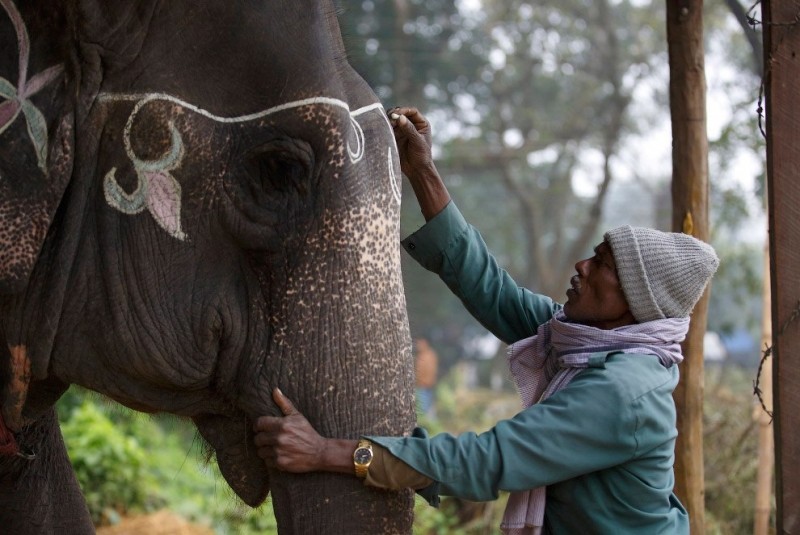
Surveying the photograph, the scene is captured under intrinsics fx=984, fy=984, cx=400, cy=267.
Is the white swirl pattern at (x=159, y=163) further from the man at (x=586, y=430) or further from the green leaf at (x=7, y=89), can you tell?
the man at (x=586, y=430)

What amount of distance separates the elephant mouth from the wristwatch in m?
0.29

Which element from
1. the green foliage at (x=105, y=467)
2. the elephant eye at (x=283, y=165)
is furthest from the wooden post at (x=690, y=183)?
the green foliage at (x=105, y=467)

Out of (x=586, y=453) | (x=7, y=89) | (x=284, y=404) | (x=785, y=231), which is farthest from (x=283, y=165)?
(x=785, y=231)

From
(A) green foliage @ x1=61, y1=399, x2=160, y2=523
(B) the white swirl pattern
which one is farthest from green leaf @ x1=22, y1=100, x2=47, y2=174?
(A) green foliage @ x1=61, y1=399, x2=160, y2=523

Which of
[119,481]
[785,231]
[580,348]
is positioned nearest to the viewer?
[580,348]

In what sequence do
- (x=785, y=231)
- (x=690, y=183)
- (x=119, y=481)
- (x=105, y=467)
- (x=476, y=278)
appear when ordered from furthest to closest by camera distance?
(x=119, y=481), (x=105, y=467), (x=690, y=183), (x=476, y=278), (x=785, y=231)

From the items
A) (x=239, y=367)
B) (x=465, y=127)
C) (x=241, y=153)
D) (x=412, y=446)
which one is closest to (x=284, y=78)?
(x=241, y=153)

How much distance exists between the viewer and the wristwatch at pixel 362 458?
2023 mm

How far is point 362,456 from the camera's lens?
2029mm

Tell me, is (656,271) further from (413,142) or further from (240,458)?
(240,458)

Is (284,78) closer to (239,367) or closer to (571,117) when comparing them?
(239,367)

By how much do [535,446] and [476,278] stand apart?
0.79 metres

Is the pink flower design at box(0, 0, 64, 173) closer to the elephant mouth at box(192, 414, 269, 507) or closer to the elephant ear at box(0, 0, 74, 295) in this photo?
the elephant ear at box(0, 0, 74, 295)

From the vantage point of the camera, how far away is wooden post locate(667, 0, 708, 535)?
3.14 m
